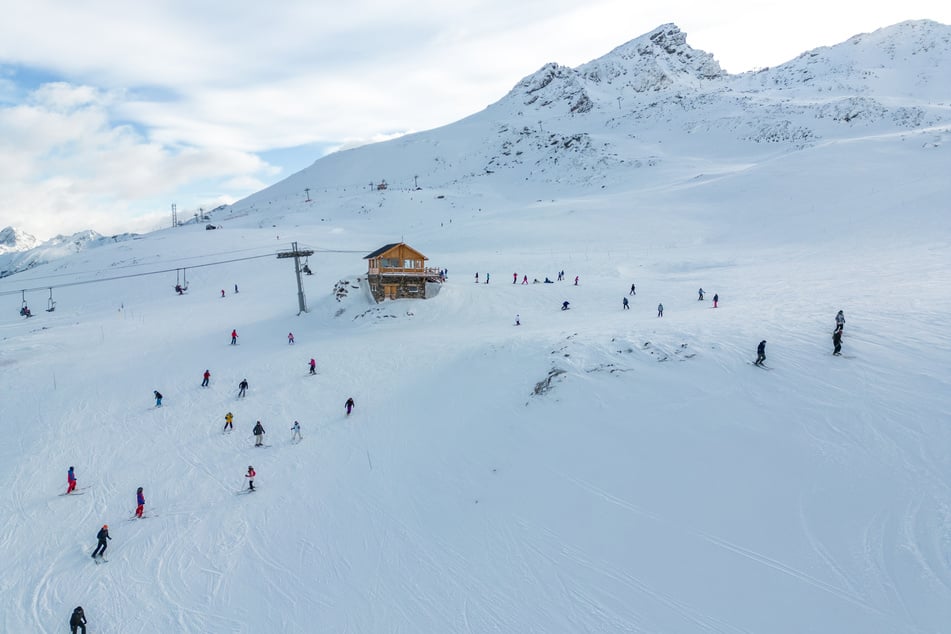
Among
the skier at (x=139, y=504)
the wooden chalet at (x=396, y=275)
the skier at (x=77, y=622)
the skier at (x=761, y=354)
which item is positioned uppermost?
the wooden chalet at (x=396, y=275)

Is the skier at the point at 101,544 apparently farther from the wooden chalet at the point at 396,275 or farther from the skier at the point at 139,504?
the wooden chalet at the point at 396,275

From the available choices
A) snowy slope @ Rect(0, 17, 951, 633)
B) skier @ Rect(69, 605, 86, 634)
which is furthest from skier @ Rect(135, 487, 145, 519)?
skier @ Rect(69, 605, 86, 634)

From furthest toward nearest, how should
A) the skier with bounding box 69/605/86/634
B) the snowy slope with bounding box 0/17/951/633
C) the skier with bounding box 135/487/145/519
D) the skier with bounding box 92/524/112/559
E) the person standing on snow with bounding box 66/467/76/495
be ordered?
the person standing on snow with bounding box 66/467/76/495
the skier with bounding box 135/487/145/519
the skier with bounding box 92/524/112/559
the skier with bounding box 69/605/86/634
the snowy slope with bounding box 0/17/951/633

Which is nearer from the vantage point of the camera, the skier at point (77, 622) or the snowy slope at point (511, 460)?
the snowy slope at point (511, 460)

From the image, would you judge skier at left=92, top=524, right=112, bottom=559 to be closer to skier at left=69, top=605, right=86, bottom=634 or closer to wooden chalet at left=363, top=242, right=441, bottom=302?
skier at left=69, top=605, right=86, bottom=634

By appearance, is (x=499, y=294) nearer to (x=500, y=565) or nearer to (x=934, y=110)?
(x=500, y=565)

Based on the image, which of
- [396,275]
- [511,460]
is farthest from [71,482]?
[396,275]

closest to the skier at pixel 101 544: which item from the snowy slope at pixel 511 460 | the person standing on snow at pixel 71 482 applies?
the snowy slope at pixel 511 460
